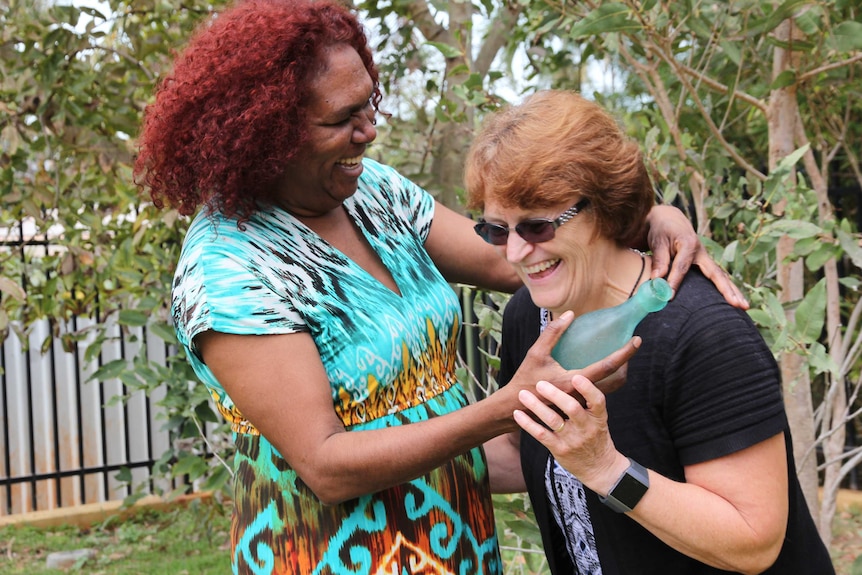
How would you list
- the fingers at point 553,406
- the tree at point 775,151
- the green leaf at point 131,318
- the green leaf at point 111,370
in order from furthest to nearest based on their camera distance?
the green leaf at point 111,370
the green leaf at point 131,318
the tree at point 775,151
the fingers at point 553,406

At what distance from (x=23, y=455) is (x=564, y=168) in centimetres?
678

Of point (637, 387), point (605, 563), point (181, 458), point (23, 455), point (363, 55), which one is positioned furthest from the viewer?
point (23, 455)

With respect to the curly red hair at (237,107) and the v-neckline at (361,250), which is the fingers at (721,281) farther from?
the curly red hair at (237,107)

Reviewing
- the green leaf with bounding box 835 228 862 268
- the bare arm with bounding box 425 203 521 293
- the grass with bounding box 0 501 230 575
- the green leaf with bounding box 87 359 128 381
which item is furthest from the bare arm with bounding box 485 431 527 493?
the grass with bounding box 0 501 230 575

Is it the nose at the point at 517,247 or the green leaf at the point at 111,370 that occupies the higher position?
the nose at the point at 517,247

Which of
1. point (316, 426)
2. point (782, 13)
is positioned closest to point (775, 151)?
point (782, 13)

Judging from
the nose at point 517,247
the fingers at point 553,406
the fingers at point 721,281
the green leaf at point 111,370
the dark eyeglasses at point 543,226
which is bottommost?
the green leaf at point 111,370

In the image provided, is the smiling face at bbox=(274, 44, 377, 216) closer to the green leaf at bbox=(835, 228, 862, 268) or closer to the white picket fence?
the green leaf at bbox=(835, 228, 862, 268)

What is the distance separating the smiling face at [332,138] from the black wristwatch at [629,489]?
94 cm

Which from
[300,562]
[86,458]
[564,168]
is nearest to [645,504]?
[564,168]

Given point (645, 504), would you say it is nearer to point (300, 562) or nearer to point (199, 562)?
point (300, 562)

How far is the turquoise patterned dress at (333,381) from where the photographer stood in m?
1.94

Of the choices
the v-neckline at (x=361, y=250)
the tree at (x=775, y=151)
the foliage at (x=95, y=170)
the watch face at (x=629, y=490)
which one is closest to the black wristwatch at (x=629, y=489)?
the watch face at (x=629, y=490)

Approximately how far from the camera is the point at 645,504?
1.69 metres
